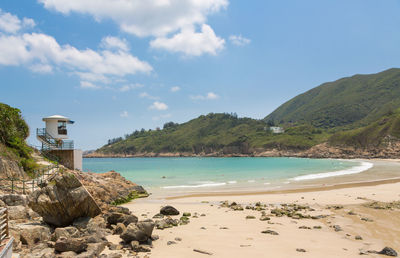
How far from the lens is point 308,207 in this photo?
15.5 metres

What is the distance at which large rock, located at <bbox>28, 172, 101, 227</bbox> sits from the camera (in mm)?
9922

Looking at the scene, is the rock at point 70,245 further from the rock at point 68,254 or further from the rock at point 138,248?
the rock at point 138,248

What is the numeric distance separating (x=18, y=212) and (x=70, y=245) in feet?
15.4

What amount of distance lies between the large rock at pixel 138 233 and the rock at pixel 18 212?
15.8ft

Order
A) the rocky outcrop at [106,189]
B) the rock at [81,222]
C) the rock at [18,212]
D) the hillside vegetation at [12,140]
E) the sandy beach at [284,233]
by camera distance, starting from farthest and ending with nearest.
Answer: the hillside vegetation at [12,140]
the rocky outcrop at [106,189]
the rock at [18,212]
the rock at [81,222]
the sandy beach at [284,233]

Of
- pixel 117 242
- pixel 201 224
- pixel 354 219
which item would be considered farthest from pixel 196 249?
pixel 354 219

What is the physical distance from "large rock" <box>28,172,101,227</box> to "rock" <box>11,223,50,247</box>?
124 centimetres

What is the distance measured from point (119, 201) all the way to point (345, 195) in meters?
17.0

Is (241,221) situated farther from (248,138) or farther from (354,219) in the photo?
(248,138)

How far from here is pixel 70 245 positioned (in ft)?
24.0

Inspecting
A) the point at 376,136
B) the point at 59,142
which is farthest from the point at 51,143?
the point at 376,136

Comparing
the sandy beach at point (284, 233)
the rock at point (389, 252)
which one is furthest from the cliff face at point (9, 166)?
the rock at point (389, 252)

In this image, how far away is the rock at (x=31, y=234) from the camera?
314 inches

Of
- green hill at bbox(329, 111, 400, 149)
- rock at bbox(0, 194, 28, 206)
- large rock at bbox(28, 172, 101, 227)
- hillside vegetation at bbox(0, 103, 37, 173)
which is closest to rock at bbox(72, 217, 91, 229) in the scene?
large rock at bbox(28, 172, 101, 227)
